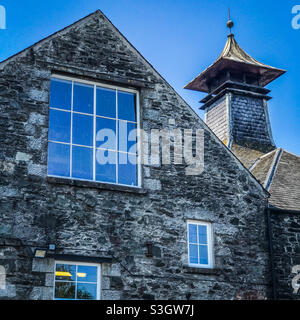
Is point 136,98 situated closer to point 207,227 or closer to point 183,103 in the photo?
point 183,103

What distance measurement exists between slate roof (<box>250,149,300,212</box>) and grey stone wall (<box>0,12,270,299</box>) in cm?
108

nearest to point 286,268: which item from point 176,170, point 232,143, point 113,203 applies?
point 176,170

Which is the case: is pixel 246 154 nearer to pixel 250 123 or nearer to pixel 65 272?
pixel 250 123

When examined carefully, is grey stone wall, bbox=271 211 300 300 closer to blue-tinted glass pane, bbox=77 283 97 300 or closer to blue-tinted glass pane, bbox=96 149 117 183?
blue-tinted glass pane, bbox=96 149 117 183

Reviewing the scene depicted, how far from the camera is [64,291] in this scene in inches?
445

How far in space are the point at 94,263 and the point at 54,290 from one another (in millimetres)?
946

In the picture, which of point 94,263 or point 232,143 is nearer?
point 94,263

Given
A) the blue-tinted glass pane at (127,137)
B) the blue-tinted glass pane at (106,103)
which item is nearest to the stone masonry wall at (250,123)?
the blue-tinted glass pane at (127,137)

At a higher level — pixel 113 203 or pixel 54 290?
pixel 113 203

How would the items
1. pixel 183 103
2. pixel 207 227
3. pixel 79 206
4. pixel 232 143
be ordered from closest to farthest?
pixel 79 206 < pixel 207 227 < pixel 183 103 < pixel 232 143

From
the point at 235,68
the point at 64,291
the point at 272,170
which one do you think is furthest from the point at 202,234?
the point at 235,68

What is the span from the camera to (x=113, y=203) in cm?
1233

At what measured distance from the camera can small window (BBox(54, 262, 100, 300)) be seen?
445 inches

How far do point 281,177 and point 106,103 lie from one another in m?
5.78
